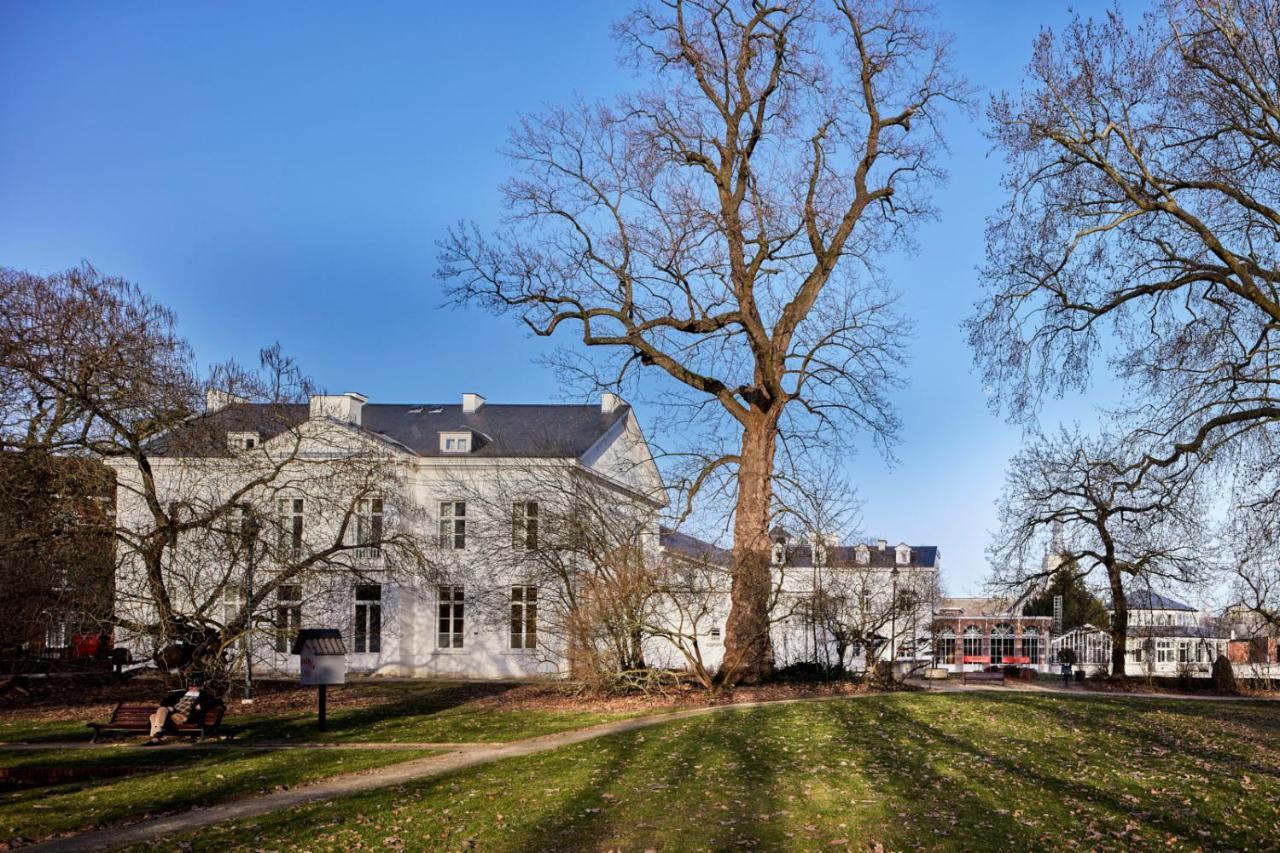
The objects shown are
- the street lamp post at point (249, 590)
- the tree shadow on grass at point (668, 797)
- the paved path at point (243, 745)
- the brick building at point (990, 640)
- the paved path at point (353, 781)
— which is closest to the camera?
the tree shadow on grass at point (668, 797)

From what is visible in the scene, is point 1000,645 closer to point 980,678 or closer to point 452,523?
point 980,678

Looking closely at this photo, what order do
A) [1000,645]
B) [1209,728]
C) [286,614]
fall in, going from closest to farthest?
[1209,728] < [286,614] < [1000,645]

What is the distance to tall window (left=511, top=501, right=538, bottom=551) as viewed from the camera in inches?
1002

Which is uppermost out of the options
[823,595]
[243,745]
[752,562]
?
[752,562]

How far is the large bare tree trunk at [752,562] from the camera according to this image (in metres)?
23.3

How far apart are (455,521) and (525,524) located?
10.4 m

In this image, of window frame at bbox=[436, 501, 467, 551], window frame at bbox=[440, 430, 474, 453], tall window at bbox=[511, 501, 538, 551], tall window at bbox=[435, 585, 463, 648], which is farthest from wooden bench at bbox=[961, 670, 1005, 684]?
window frame at bbox=[440, 430, 474, 453]

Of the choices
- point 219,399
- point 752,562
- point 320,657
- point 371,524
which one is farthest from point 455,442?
point 320,657

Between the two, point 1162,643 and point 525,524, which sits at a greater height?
point 525,524

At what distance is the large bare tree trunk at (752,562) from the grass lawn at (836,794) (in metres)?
5.83

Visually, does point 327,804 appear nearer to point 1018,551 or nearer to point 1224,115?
point 1224,115

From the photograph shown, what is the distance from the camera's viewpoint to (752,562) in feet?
76.8

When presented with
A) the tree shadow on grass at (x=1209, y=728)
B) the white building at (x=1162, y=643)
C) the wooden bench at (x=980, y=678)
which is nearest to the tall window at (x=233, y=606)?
the tree shadow on grass at (x=1209, y=728)

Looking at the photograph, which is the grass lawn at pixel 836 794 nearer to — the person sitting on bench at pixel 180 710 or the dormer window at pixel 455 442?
the person sitting on bench at pixel 180 710
